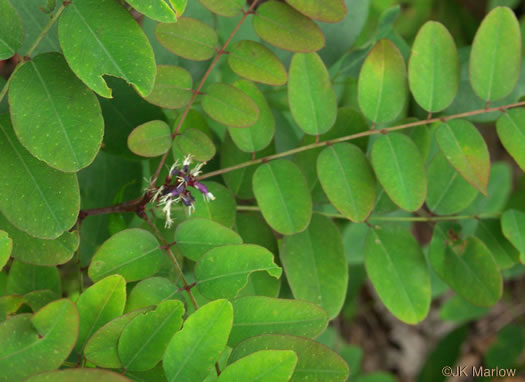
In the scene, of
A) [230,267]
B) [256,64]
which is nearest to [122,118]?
[256,64]

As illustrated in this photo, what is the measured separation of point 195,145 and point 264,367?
0.36m

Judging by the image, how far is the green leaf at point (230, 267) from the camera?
707 mm

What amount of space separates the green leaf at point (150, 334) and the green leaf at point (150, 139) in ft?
0.81

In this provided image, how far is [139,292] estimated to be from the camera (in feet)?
2.33

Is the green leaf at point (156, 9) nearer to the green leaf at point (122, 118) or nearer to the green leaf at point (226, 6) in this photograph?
the green leaf at point (226, 6)

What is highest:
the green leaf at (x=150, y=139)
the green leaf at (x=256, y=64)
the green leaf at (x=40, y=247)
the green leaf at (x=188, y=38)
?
the green leaf at (x=188, y=38)

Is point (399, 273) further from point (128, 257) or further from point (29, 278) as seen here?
point (29, 278)

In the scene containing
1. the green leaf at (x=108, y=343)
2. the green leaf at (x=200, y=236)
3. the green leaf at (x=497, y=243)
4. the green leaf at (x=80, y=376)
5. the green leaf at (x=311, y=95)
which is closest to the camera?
the green leaf at (x=80, y=376)

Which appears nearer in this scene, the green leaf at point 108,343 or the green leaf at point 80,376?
the green leaf at point 80,376

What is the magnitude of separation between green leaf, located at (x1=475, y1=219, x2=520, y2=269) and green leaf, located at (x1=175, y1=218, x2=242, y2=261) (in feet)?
1.70

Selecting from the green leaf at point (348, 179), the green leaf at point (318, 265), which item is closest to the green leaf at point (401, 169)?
the green leaf at point (348, 179)

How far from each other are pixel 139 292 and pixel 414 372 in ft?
7.08

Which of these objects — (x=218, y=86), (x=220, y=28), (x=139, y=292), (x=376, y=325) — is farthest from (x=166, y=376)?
(x=376, y=325)

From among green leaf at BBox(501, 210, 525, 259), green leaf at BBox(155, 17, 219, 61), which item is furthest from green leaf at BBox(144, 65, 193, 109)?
green leaf at BBox(501, 210, 525, 259)
